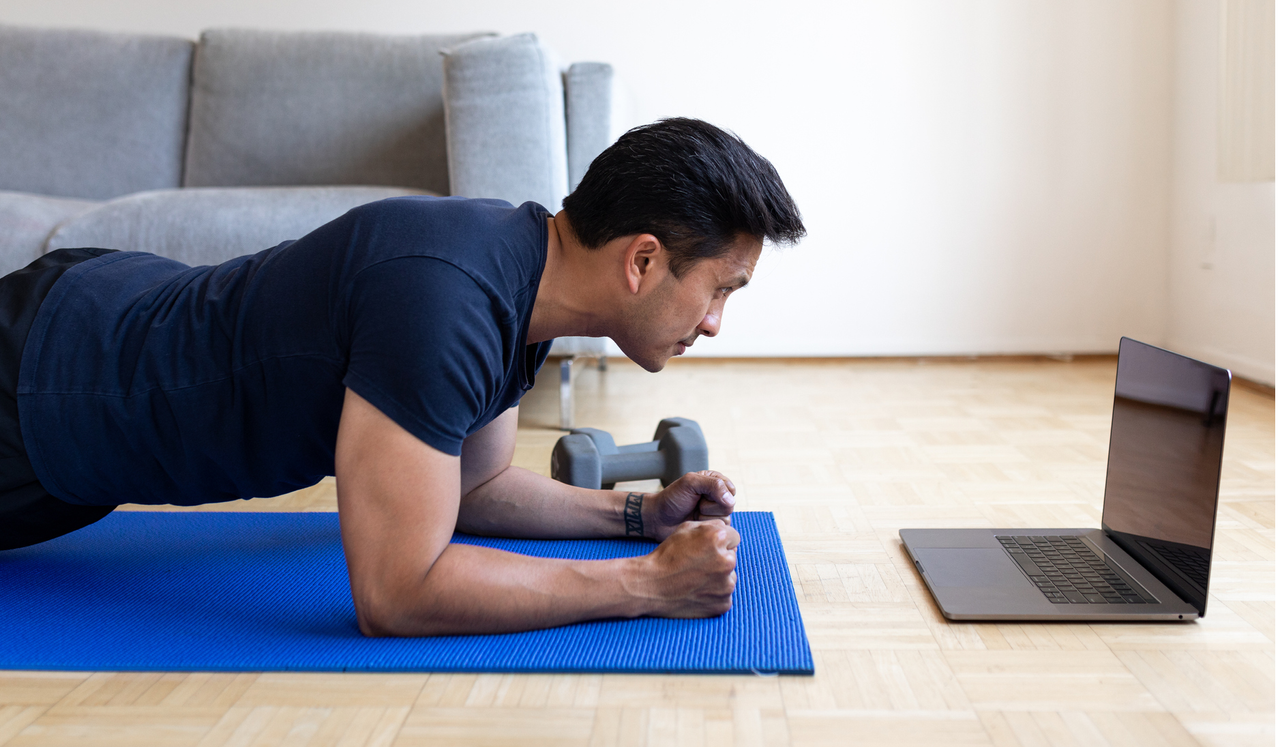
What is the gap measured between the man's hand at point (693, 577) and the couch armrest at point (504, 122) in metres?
1.22

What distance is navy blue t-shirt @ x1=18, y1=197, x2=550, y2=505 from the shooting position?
93 centimetres

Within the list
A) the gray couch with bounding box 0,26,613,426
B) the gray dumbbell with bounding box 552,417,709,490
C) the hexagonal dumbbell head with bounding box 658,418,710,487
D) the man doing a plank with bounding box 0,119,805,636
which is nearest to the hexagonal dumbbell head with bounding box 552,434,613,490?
the gray dumbbell with bounding box 552,417,709,490

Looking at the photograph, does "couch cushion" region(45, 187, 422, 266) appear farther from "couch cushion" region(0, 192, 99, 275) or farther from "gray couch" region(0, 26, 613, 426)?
"gray couch" region(0, 26, 613, 426)

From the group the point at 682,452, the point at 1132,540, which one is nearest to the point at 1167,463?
the point at 1132,540

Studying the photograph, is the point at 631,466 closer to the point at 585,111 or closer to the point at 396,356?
the point at 396,356

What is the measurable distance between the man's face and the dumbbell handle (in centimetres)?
54

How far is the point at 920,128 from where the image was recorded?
3166 millimetres

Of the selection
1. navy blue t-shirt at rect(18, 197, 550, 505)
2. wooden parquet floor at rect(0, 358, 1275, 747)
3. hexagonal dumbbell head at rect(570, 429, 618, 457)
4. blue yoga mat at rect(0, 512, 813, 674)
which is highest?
→ navy blue t-shirt at rect(18, 197, 550, 505)

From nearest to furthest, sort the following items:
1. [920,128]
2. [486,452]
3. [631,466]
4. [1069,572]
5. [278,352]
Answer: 1. [278,352]
2. [1069,572]
3. [486,452]
4. [631,466]
5. [920,128]

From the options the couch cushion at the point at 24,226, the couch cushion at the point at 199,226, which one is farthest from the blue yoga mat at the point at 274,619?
the couch cushion at the point at 24,226

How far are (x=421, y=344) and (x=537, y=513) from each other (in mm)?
510

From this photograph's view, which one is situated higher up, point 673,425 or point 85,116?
point 85,116

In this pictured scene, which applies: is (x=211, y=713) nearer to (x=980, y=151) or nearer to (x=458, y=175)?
(x=458, y=175)

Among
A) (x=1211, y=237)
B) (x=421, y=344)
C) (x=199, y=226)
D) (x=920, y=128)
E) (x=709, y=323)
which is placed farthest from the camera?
(x=920, y=128)
